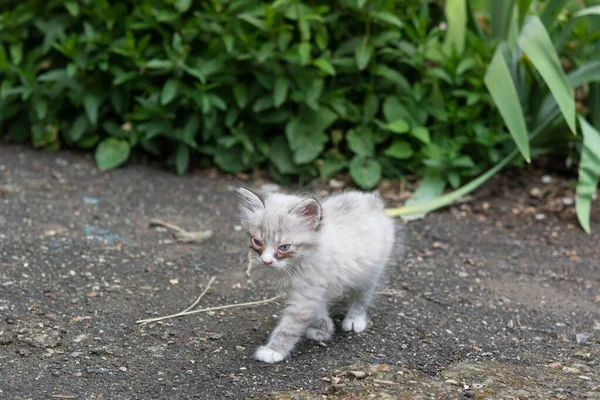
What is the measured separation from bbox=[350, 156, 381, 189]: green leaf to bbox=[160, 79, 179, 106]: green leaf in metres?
1.37

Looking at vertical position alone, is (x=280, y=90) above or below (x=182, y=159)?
above

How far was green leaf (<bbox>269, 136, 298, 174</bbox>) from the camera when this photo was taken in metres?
5.86

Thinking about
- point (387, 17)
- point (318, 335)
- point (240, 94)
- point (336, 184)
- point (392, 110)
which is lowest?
point (336, 184)

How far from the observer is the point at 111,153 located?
19.6ft

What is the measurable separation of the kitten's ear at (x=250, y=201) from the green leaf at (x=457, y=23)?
9.04 ft

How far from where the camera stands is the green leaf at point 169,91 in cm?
554

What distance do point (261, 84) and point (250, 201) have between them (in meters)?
2.39

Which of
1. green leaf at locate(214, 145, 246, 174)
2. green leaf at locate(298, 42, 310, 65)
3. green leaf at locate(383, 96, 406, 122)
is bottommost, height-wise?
green leaf at locate(214, 145, 246, 174)

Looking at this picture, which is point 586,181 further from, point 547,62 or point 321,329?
point 321,329

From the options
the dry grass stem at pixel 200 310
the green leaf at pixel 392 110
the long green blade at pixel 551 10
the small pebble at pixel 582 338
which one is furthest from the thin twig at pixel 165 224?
the long green blade at pixel 551 10

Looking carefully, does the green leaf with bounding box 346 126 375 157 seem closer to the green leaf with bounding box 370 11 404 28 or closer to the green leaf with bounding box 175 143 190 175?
the green leaf with bounding box 370 11 404 28

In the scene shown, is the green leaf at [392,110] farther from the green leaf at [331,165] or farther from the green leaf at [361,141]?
the green leaf at [331,165]

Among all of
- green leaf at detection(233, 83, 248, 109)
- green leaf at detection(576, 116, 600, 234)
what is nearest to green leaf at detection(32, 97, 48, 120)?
green leaf at detection(233, 83, 248, 109)

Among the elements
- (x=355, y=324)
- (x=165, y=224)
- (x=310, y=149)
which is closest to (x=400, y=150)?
(x=310, y=149)
